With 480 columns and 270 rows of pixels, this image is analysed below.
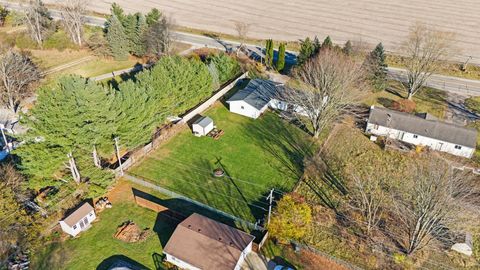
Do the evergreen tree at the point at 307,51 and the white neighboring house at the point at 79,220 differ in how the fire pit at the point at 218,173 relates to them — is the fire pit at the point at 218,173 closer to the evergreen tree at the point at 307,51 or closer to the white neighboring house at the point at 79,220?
the white neighboring house at the point at 79,220

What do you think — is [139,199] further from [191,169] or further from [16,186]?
[16,186]

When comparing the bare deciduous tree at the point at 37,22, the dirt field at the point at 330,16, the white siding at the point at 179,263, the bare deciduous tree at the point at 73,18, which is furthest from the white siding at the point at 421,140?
the bare deciduous tree at the point at 37,22

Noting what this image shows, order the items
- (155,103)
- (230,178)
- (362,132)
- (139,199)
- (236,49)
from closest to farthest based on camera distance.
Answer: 1. (139,199)
2. (230,178)
3. (155,103)
4. (362,132)
5. (236,49)

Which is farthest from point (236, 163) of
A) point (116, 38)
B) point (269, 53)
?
point (116, 38)

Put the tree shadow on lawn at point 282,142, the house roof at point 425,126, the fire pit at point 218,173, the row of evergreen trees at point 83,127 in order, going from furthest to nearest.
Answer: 1. the house roof at point 425,126
2. the tree shadow on lawn at point 282,142
3. the fire pit at point 218,173
4. the row of evergreen trees at point 83,127

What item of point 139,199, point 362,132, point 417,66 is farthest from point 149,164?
point 417,66
